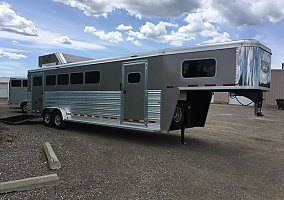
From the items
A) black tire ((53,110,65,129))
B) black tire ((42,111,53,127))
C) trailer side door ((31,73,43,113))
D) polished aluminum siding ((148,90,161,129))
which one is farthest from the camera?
trailer side door ((31,73,43,113))

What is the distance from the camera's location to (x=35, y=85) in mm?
14750

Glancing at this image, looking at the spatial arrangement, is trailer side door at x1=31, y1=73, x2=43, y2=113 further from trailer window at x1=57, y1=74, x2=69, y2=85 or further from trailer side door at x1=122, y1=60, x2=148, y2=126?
trailer side door at x1=122, y1=60, x2=148, y2=126

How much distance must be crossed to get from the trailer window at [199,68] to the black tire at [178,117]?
1.22 m

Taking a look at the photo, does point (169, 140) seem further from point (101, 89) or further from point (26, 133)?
point (26, 133)

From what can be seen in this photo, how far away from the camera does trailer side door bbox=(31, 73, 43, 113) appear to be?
47.0 ft

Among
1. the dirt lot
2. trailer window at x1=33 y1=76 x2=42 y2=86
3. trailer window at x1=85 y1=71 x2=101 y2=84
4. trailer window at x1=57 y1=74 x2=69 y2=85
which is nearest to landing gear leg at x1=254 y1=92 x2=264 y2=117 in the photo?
the dirt lot

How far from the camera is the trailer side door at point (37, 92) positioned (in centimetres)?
1431

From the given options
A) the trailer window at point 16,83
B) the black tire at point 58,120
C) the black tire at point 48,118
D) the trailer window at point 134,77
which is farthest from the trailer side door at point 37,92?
the trailer window at point 16,83

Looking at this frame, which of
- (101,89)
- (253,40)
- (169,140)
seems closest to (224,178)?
(253,40)

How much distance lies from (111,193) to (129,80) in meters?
5.30

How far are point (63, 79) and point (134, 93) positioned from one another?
421cm

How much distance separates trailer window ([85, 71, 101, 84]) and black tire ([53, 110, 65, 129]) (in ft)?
6.64

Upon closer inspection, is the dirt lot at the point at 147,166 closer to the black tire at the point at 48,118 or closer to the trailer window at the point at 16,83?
the black tire at the point at 48,118

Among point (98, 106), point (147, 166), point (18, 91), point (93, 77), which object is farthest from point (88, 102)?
point (18, 91)
